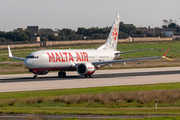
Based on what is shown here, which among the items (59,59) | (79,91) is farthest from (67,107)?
(59,59)

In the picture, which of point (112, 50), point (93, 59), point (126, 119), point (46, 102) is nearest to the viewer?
point (126, 119)

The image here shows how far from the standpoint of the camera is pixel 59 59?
55438mm

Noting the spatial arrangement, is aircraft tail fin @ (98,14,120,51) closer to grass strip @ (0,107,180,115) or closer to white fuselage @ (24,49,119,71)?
white fuselage @ (24,49,119,71)

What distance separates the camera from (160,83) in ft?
156

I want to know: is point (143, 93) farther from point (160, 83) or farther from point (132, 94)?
point (160, 83)

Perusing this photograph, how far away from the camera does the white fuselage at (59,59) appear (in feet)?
174

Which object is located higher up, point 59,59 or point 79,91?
point 59,59

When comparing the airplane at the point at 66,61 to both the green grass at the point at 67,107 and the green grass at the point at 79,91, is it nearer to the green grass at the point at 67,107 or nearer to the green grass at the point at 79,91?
the green grass at the point at 79,91

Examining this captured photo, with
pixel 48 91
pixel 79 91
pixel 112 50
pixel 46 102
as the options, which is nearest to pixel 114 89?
pixel 79 91

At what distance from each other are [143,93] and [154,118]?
495 inches

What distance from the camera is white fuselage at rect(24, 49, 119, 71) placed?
53.1 meters

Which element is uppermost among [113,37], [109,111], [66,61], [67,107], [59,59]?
[113,37]

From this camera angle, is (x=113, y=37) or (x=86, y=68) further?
(x=113, y=37)

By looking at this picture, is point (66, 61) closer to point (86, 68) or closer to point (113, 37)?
point (86, 68)
